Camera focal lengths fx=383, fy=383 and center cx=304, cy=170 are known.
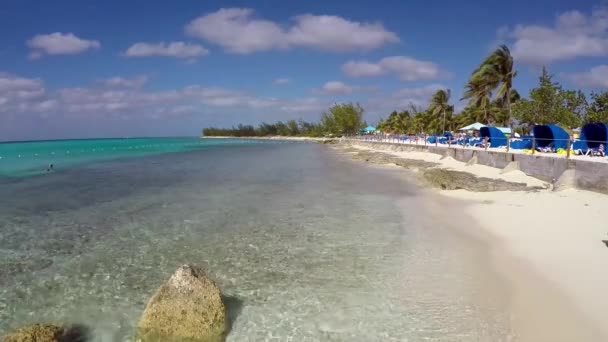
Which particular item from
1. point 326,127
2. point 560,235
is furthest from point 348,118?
point 560,235

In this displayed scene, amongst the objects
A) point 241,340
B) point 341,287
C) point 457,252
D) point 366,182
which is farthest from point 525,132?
point 241,340

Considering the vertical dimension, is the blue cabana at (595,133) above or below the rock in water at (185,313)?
above

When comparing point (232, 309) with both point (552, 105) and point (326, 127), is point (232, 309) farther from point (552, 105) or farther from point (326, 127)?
point (326, 127)


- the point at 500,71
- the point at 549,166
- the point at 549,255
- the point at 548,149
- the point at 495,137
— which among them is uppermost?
the point at 500,71

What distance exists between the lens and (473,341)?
15.0 feet

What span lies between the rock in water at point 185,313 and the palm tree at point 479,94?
41591 mm

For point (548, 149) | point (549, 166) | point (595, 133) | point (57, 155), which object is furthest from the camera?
point (57, 155)

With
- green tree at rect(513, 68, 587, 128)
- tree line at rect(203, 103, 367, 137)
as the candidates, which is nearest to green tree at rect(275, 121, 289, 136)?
tree line at rect(203, 103, 367, 137)

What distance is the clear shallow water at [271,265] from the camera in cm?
517

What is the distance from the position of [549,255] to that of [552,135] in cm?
1539

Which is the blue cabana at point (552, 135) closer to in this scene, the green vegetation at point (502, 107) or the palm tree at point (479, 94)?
the green vegetation at point (502, 107)

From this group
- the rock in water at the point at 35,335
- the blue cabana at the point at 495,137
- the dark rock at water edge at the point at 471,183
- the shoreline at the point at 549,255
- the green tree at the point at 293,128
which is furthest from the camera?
the green tree at the point at 293,128

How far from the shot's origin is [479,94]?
4350 centimetres

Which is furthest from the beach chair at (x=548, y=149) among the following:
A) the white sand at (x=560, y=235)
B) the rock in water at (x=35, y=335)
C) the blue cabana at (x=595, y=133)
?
the rock in water at (x=35, y=335)
